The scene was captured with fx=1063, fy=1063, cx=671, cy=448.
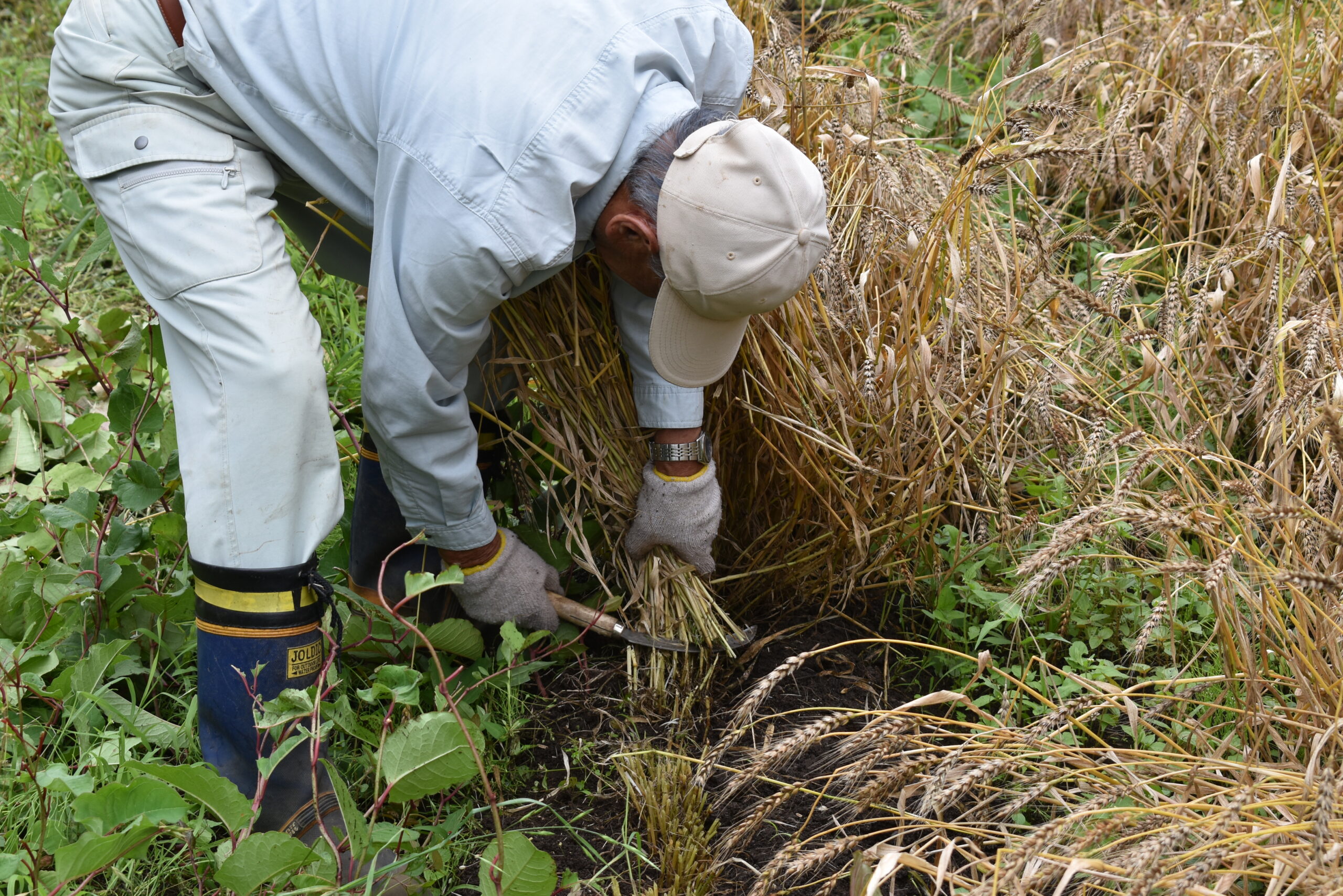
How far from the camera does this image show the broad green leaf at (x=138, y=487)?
6.17 feet

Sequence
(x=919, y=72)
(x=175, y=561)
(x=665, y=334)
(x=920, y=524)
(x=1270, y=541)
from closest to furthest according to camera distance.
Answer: (x=1270, y=541)
(x=665, y=334)
(x=920, y=524)
(x=175, y=561)
(x=919, y=72)

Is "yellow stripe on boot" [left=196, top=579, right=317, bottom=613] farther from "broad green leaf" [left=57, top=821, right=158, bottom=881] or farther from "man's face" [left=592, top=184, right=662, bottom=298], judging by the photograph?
"man's face" [left=592, top=184, right=662, bottom=298]

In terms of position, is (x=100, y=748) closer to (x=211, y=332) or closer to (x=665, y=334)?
(x=211, y=332)

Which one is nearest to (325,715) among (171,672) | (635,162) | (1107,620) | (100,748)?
(100,748)

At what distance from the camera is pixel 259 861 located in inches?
51.6

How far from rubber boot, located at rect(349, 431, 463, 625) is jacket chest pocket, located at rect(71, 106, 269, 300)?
0.60 metres

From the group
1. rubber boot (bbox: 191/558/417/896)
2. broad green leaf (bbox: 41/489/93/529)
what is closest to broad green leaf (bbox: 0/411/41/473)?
broad green leaf (bbox: 41/489/93/529)

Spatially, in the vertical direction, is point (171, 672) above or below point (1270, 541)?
below

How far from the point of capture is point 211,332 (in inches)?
59.8

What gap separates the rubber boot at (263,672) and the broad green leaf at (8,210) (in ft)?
2.70

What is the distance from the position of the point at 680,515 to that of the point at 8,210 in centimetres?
133

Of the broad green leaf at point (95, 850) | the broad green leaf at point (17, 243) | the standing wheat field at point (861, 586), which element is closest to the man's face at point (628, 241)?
the standing wheat field at point (861, 586)

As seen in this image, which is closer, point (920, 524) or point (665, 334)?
point (665, 334)

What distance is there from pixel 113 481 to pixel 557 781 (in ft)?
3.11
